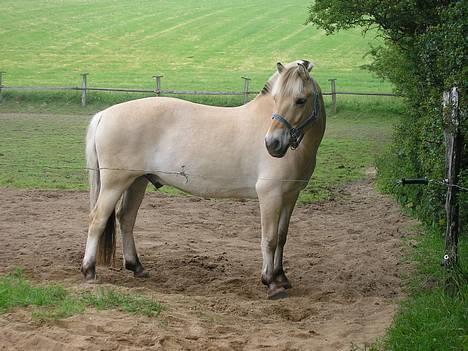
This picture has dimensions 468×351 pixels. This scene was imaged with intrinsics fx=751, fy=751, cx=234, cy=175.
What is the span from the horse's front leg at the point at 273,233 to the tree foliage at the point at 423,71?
136 centimetres

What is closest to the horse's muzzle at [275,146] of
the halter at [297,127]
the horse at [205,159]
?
the halter at [297,127]

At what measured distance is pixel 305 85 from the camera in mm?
6566

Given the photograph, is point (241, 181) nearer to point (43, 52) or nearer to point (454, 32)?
point (454, 32)

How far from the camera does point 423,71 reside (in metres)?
7.62

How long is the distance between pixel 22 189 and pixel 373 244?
5.79m

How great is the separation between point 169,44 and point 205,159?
1406 inches

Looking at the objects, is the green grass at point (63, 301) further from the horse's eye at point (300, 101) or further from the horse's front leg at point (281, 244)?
the horse's eye at point (300, 101)

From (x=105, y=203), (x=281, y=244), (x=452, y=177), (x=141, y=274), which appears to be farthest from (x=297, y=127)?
(x=141, y=274)

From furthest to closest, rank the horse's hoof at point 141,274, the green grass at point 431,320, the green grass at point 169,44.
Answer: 1. the green grass at point 169,44
2. the horse's hoof at point 141,274
3. the green grass at point 431,320

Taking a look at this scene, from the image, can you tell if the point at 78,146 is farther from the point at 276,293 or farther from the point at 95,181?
the point at 276,293

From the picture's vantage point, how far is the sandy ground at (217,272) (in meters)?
5.14

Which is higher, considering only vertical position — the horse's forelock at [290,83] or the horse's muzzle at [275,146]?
the horse's forelock at [290,83]

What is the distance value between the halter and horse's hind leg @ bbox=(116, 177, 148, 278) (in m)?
1.75

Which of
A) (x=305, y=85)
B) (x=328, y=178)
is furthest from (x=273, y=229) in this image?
(x=328, y=178)
